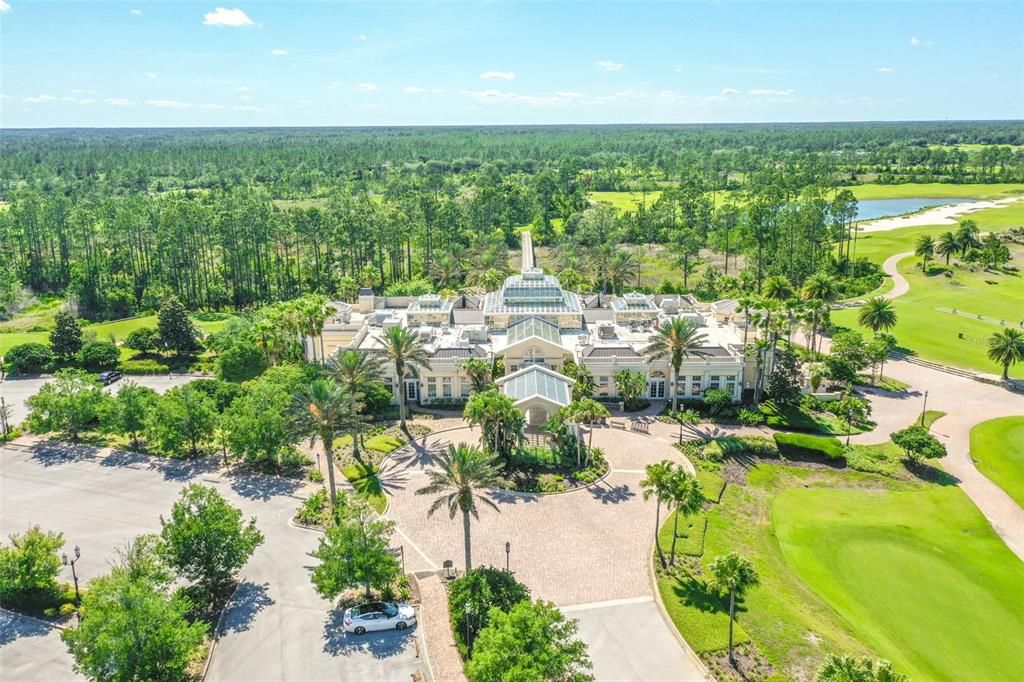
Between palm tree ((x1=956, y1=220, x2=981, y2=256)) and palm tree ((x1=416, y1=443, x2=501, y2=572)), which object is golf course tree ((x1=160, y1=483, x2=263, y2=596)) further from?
Result: palm tree ((x1=956, y1=220, x2=981, y2=256))

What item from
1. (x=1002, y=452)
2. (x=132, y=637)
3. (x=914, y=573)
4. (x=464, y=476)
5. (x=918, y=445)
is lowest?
(x=914, y=573)

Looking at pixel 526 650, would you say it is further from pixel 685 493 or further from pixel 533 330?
pixel 533 330

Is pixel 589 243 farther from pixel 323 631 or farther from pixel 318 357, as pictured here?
pixel 323 631

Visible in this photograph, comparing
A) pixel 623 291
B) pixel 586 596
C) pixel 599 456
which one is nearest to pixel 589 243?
pixel 623 291

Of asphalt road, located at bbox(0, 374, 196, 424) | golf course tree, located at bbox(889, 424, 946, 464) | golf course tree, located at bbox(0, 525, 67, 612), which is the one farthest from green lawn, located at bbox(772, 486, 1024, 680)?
asphalt road, located at bbox(0, 374, 196, 424)

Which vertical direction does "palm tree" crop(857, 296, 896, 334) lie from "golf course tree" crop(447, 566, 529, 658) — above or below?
above

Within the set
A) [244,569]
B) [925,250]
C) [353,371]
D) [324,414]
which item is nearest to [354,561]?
[244,569]
